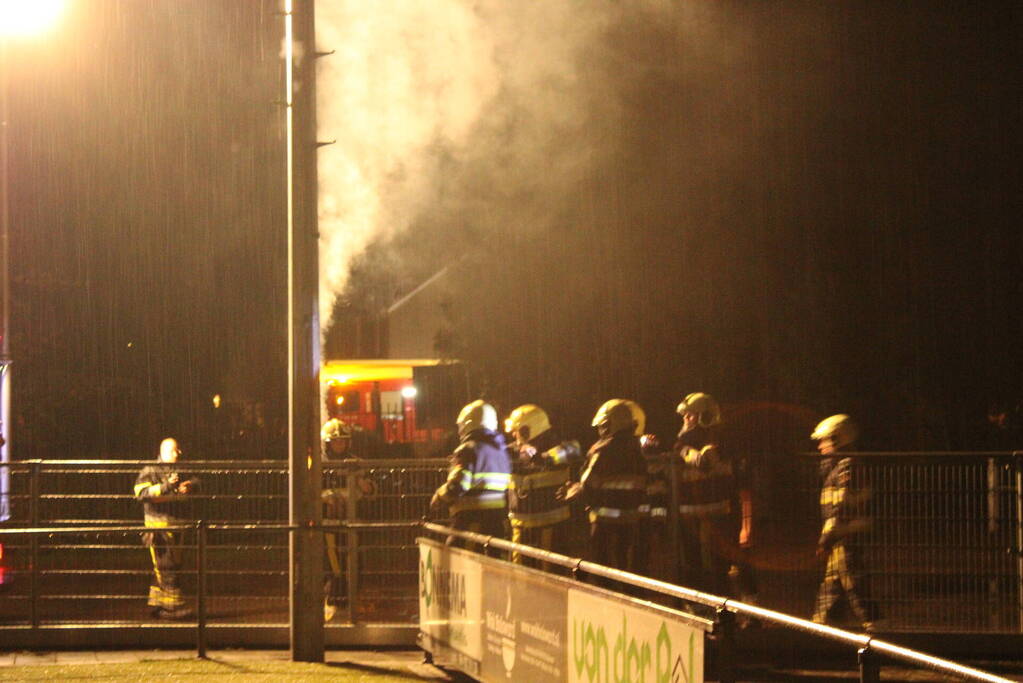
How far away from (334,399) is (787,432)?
9208mm

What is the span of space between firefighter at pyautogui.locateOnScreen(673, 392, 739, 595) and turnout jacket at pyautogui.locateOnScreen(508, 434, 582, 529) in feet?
3.08

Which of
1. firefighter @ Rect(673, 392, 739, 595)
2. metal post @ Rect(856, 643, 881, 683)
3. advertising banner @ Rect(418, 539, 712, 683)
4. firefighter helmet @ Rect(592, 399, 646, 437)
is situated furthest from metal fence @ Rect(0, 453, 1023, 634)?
metal post @ Rect(856, 643, 881, 683)

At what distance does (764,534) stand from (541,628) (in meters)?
4.47

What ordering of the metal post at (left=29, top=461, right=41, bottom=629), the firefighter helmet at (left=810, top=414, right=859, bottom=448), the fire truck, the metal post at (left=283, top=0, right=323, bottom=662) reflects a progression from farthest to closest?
the fire truck → the metal post at (left=29, top=461, right=41, bottom=629) → the firefighter helmet at (left=810, top=414, right=859, bottom=448) → the metal post at (left=283, top=0, right=323, bottom=662)

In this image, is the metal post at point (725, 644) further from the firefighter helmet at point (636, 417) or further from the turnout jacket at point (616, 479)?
the firefighter helmet at point (636, 417)

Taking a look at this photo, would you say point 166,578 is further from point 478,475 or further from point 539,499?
point 539,499

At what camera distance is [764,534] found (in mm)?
Result: 11125

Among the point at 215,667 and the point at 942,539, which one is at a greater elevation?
the point at 942,539

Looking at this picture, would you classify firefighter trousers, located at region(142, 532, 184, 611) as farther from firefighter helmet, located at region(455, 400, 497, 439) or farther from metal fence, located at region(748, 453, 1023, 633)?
metal fence, located at region(748, 453, 1023, 633)

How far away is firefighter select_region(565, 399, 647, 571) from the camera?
11.0m

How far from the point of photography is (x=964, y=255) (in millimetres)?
26859

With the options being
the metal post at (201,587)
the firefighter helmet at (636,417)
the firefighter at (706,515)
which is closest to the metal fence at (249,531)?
the metal post at (201,587)

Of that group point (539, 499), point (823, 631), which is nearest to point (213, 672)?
point (539, 499)

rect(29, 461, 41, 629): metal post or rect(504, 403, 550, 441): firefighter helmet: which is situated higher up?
rect(504, 403, 550, 441): firefighter helmet
